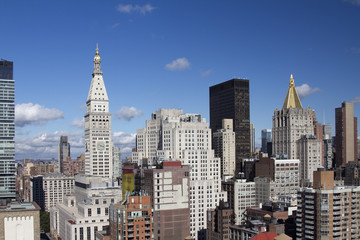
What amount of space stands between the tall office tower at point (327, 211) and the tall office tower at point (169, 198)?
38180 mm

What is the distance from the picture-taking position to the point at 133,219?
431ft

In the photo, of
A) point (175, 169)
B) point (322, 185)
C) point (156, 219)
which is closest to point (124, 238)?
point (156, 219)

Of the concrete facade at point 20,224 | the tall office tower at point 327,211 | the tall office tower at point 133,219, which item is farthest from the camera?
the tall office tower at point 133,219

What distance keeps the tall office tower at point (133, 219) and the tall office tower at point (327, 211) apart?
1776 inches

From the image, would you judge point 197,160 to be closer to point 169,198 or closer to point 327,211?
point 169,198

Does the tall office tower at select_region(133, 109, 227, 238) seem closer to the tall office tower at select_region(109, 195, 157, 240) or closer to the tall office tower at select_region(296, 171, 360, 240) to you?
the tall office tower at select_region(109, 195, 157, 240)

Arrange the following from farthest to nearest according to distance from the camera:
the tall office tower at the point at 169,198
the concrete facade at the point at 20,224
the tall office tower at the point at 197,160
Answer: the tall office tower at the point at 197,160 < the tall office tower at the point at 169,198 < the concrete facade at the point at 20,224

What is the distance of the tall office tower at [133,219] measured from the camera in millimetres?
130500

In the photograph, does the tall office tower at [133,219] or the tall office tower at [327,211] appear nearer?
the tall office tower at [327,211]

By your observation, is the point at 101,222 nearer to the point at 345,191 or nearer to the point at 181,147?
the point at 181,147

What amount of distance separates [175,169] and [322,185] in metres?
47.9

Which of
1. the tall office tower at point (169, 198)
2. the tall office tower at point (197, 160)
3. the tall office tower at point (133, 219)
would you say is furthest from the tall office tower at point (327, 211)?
the tall office tower at point (197, 160)

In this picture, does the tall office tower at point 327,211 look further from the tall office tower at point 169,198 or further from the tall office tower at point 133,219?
the tall office tower at point 133,219

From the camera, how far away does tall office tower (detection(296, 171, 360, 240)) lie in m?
127
